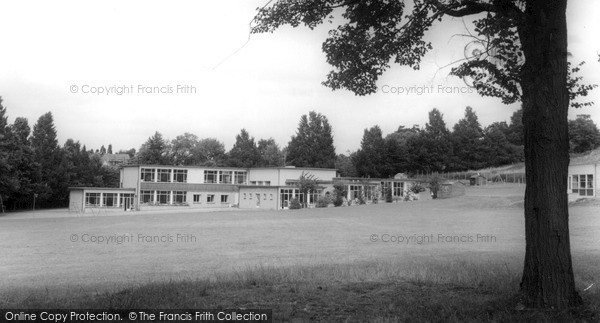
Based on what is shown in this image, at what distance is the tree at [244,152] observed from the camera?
116 metres

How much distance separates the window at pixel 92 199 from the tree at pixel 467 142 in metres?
66.1

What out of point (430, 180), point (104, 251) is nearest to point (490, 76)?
point (104, 251)

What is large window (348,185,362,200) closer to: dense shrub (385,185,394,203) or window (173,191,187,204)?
dense shrub (385,185,394,203)

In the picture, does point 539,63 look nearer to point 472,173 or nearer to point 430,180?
point 430,180

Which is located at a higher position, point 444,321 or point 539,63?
point 539,63

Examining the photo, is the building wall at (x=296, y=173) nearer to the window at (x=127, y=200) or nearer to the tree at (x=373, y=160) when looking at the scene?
the tree at (x=373, y=160)

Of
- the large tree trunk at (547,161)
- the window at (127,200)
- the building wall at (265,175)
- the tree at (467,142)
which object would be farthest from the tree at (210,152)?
the large tree trunk at (547,161)

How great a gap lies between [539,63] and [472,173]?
85376 millimetres

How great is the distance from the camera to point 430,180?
78562mm

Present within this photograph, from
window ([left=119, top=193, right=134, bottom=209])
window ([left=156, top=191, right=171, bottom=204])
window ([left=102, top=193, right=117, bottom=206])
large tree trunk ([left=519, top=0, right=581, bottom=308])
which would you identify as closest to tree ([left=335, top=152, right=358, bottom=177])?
window ([left=156, top=191, right=171, bottom=204])

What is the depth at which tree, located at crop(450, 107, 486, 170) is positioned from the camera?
3686 inches

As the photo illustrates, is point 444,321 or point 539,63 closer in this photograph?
point 444,321

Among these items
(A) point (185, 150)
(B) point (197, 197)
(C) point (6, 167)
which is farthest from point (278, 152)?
(C) point (6, 167)

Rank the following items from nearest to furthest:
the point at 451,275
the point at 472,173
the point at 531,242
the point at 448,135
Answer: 1. the point at 531,242
2. the point at 451,275
3. the point at 472,173
4. the point at 448,135
